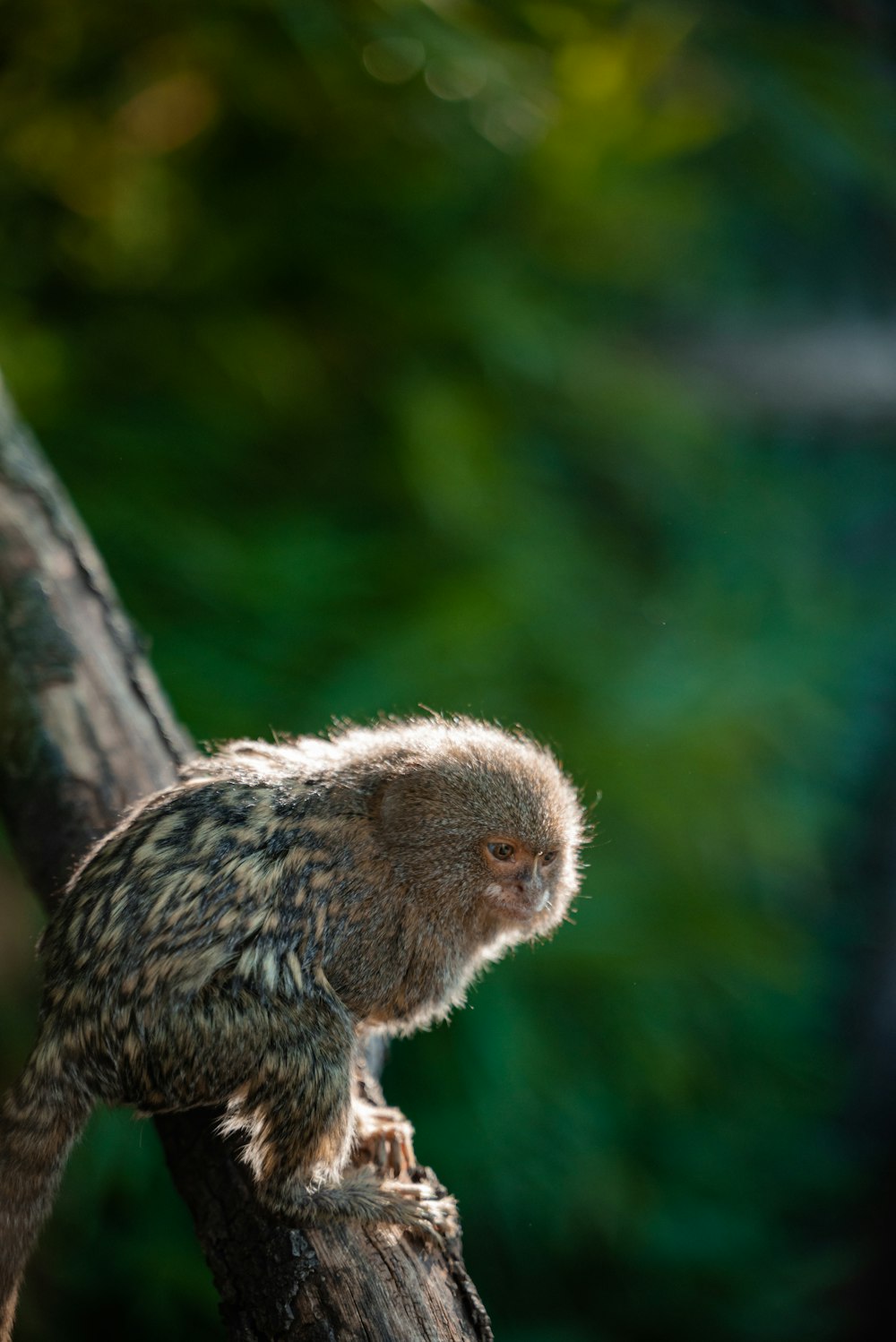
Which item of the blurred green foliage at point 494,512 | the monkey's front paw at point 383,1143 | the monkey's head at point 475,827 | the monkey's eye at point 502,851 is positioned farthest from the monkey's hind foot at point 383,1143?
the blurred green foliage at point 494,512

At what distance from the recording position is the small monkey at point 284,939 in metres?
1.31

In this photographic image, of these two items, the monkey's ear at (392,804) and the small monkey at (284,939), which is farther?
the monkey's ear at (392,804)

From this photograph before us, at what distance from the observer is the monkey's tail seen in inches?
51.6

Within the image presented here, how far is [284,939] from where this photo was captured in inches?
54.5

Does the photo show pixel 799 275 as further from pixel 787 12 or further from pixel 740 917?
pixel 740 917

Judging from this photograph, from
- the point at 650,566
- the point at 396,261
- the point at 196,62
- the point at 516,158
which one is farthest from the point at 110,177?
the point at 650,566

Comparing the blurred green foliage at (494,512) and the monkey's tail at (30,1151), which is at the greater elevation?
the blurred green foliage at (494,512)

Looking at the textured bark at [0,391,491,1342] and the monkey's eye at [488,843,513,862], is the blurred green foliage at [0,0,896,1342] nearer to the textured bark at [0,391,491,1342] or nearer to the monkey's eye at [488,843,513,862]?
the textured bark at [0,391,491,1342]

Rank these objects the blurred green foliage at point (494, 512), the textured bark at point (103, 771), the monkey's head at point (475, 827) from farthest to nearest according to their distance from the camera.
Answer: the blurred green foliage at point (494, 512) → the monkey's head at point (475, 827) → the textured bark at point (103, 771)

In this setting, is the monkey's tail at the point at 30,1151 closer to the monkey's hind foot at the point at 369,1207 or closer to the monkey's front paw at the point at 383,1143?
the monkey's hind foot at the point at 369,1207

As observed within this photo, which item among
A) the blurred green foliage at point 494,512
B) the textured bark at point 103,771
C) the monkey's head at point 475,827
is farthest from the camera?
the blurred green foliage at point 494,512

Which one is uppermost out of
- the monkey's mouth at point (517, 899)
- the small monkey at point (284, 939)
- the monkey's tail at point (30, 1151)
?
the monkey's mouth at point (517, 899)

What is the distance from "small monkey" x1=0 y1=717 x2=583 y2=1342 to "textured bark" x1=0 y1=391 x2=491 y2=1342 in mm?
51

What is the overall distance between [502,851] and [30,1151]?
0.62 meters
